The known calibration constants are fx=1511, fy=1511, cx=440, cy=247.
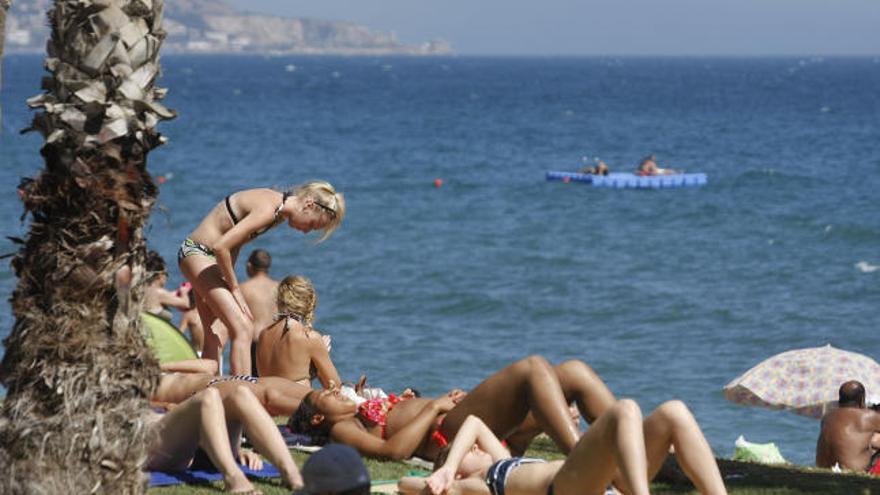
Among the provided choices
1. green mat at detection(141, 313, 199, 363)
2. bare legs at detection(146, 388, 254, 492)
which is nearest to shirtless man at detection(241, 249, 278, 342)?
green mat at detection(141, 313, 199, 363)

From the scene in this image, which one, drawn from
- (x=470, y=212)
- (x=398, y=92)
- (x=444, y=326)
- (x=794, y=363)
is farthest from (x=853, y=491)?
(x=398, y=92)

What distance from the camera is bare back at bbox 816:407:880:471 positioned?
9758 millimetres

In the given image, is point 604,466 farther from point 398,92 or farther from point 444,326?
point 398,92

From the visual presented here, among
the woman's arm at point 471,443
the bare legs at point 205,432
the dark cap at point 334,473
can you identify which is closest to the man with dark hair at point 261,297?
the bare legs at point 205,432

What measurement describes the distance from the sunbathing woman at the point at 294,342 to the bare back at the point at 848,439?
11.6ft

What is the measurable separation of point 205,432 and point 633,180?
37.6 metres

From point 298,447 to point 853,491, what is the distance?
2.73 meters

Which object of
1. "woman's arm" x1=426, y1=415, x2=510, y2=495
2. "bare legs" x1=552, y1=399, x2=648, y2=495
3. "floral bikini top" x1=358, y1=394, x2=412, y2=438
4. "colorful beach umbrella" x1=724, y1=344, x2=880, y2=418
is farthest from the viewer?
"colorful beach umbrella" x1=724, y1=344, x2=880, y2=418

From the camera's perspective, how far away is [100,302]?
5.03 m

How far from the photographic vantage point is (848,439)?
9820 millimetres

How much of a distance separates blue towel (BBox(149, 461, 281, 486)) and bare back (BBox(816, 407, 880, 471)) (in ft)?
14.2

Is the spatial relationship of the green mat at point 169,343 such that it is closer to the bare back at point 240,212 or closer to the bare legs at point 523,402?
the bare back at point 240,212

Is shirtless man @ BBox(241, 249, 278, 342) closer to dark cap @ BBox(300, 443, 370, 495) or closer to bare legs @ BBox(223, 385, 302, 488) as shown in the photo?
bare legs @ BBox(223, 385, 302, 488)

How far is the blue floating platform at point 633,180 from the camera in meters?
43.2
